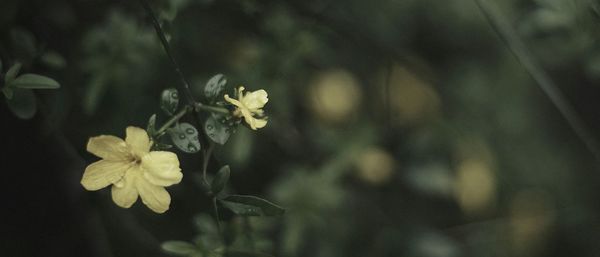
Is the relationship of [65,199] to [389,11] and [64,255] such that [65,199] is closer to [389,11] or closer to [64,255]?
[64,255]

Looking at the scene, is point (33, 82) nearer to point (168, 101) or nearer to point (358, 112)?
point (168, 101)

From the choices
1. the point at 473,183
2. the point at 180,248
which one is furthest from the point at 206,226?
the point at 473,183

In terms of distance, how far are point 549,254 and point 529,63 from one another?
0.68 m

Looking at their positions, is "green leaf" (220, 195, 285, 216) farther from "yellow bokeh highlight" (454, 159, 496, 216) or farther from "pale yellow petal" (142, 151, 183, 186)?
"yellow bokeh highlight" (454, 159, 496, 216)

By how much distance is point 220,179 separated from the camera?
0.73 meters

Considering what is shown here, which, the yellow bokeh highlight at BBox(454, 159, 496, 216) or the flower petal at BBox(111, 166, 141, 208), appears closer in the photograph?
the flower petal at BBox(111, 166, 141, 208)

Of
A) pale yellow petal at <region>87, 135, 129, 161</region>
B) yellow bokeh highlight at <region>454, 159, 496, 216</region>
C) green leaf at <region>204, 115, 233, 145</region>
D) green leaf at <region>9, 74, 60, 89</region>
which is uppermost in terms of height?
yellow bokeh highlight at <region>454, 159, 496, 216</region>

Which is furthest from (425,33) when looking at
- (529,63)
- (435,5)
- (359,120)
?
(529,63)

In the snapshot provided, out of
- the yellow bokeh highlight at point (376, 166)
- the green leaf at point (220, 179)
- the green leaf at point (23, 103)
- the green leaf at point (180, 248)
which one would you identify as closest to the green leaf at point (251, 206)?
the green leaf at point (220, 179)

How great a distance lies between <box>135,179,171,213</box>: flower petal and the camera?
2.34 feet

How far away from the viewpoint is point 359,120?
1.47 m

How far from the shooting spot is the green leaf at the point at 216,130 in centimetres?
73

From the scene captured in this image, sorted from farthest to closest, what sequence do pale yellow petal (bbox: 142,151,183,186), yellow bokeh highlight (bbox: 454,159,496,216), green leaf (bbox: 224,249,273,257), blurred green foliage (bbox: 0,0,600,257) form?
yellow bokeh highlight (bbox: 454,159,496,216)
blurred green foliage (bbox: 0,0,600,257)
green leaf (bbox: 224,249,273,257)
pale yellow petal (bbox: 142,151,183,186)

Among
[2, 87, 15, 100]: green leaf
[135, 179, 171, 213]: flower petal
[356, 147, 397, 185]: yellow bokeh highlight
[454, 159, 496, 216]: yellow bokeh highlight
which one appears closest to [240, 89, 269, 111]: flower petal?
[135, 179, 171, 213]: flower petal
